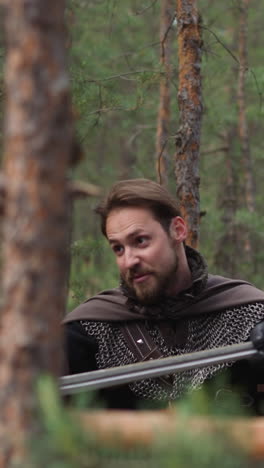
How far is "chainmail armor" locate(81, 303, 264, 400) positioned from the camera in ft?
14.8

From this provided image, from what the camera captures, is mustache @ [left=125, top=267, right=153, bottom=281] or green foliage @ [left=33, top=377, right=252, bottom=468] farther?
mustache @ [left=125, top=267, right=153, bottom=281]

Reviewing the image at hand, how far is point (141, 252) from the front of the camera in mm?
4508

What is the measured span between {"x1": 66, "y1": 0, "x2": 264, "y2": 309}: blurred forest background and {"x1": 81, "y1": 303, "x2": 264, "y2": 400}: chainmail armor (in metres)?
2.81

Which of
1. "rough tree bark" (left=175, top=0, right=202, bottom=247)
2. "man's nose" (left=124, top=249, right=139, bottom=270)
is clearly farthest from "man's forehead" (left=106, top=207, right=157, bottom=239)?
"rough tree bark" (left=175, top=0, right=202, bottom=247)

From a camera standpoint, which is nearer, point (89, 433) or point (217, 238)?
point (89, 433)

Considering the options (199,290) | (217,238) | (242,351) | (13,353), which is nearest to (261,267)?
(217,238)

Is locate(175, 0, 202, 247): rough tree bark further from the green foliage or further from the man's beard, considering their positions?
the green foliage

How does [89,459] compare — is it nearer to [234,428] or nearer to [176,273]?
[234,428]

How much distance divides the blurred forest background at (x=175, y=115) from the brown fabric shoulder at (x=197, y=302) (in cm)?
249

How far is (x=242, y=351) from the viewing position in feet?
11.3

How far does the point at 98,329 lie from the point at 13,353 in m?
3.14

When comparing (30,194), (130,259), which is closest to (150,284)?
(130,259)

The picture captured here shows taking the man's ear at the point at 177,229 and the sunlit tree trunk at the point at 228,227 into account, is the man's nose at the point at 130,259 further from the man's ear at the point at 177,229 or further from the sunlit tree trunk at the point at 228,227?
the sunlit tree trunk at the point at 228,227

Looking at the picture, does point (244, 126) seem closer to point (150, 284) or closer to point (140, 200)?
point (140, 200)
